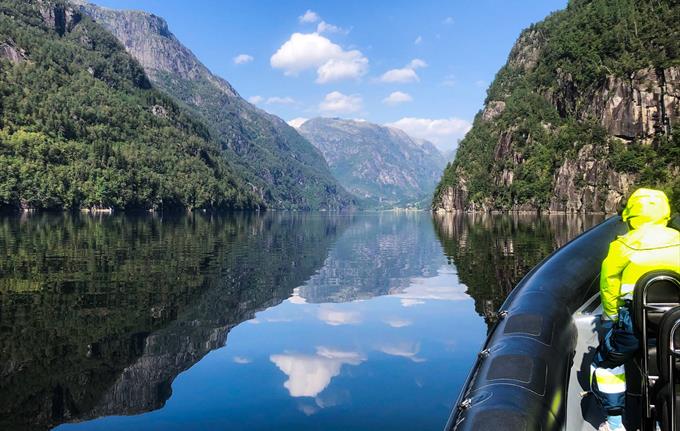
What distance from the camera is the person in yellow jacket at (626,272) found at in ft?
17.0

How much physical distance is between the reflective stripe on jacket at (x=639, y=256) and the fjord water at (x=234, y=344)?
3.92 meters

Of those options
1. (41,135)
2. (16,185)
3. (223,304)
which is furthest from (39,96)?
(223,304)

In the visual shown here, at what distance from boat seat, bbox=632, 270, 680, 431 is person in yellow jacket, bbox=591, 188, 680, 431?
194 millimetres

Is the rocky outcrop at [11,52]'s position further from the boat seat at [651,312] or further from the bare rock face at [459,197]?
the boat seat at [651,312]

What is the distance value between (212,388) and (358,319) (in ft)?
24.5

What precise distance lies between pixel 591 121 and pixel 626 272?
502ft

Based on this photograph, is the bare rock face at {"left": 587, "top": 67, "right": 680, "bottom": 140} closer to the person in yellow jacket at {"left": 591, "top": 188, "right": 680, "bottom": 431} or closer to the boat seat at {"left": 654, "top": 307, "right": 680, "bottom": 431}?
the person in yellow jacket at {"left": 591, "top": 188, "right": 680, "bottom": 431}

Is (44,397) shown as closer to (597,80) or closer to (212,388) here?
(212,388)

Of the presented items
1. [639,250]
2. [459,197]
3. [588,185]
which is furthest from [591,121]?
[639,250]

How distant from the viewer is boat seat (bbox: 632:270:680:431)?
4.92 metres

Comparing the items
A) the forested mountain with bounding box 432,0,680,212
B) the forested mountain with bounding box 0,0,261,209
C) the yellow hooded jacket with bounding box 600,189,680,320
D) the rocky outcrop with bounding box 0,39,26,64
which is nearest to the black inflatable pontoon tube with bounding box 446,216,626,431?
the yellow hooded jacket with bounding box 600,189,680,320

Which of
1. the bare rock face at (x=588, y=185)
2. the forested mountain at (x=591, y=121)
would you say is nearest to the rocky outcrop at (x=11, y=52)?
the forested mountain at (x=591, y=121)

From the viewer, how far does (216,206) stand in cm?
19050

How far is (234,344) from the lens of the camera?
1305cm
